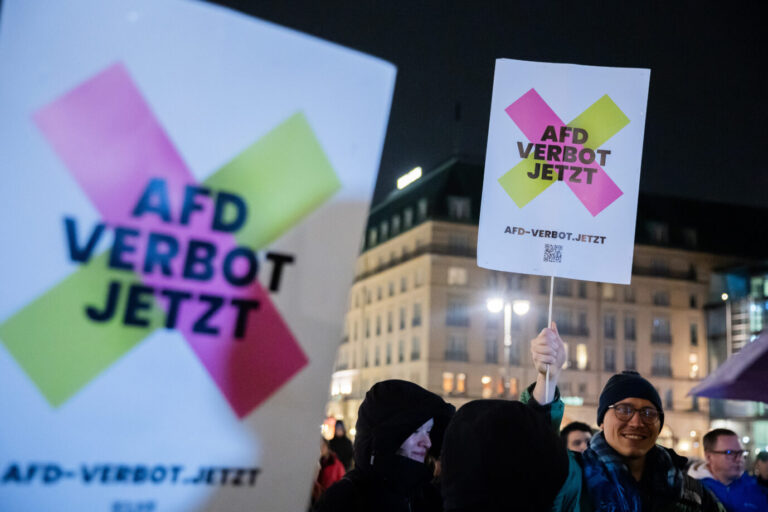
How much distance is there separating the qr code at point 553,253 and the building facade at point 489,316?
173 feet

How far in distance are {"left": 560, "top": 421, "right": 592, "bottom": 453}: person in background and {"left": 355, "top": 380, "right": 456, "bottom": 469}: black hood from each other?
10.4 ft

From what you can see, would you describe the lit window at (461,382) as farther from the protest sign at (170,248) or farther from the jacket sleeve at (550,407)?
the protest sign at (170,248)

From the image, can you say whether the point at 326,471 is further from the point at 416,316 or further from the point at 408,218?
the point at 408,218

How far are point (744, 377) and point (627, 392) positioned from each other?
2.73 meters

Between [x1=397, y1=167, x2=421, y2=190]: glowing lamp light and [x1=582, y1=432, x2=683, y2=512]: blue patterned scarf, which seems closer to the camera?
[x1=582, y1=432, x2=683, y2=512]: blue patterned scarf

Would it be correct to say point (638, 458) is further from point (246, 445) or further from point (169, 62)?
point (169, 62)

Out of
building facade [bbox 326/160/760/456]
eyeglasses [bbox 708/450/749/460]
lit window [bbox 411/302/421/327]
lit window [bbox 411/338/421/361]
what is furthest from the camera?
lit window [bbox 411/302/421/327]

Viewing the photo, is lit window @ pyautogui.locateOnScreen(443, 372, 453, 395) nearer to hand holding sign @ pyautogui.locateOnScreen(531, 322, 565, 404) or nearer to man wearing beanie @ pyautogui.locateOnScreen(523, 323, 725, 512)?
man wearing beanie @ pyautogui.locateOnScreen(523, 323, 725, 512)

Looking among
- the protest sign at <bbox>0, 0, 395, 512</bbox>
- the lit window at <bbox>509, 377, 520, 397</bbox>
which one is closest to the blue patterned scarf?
the protest sign at <bbox>0, 0, 395, 512</bbox>

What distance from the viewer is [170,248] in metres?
1.66

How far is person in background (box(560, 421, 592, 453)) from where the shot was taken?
638 cm

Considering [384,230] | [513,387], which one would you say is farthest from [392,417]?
[384,230]

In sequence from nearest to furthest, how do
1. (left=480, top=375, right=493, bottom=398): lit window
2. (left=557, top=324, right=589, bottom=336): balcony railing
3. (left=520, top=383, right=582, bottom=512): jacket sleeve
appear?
(left=520, top=383, right=582, bottom=512): jacket sleeve
(left=480, top=375, right=493, bottom=398): lit window
(left=557, top=324, right=589, bottom=336): balcony railing

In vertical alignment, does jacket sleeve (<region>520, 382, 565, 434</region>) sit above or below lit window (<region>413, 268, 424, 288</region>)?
below
